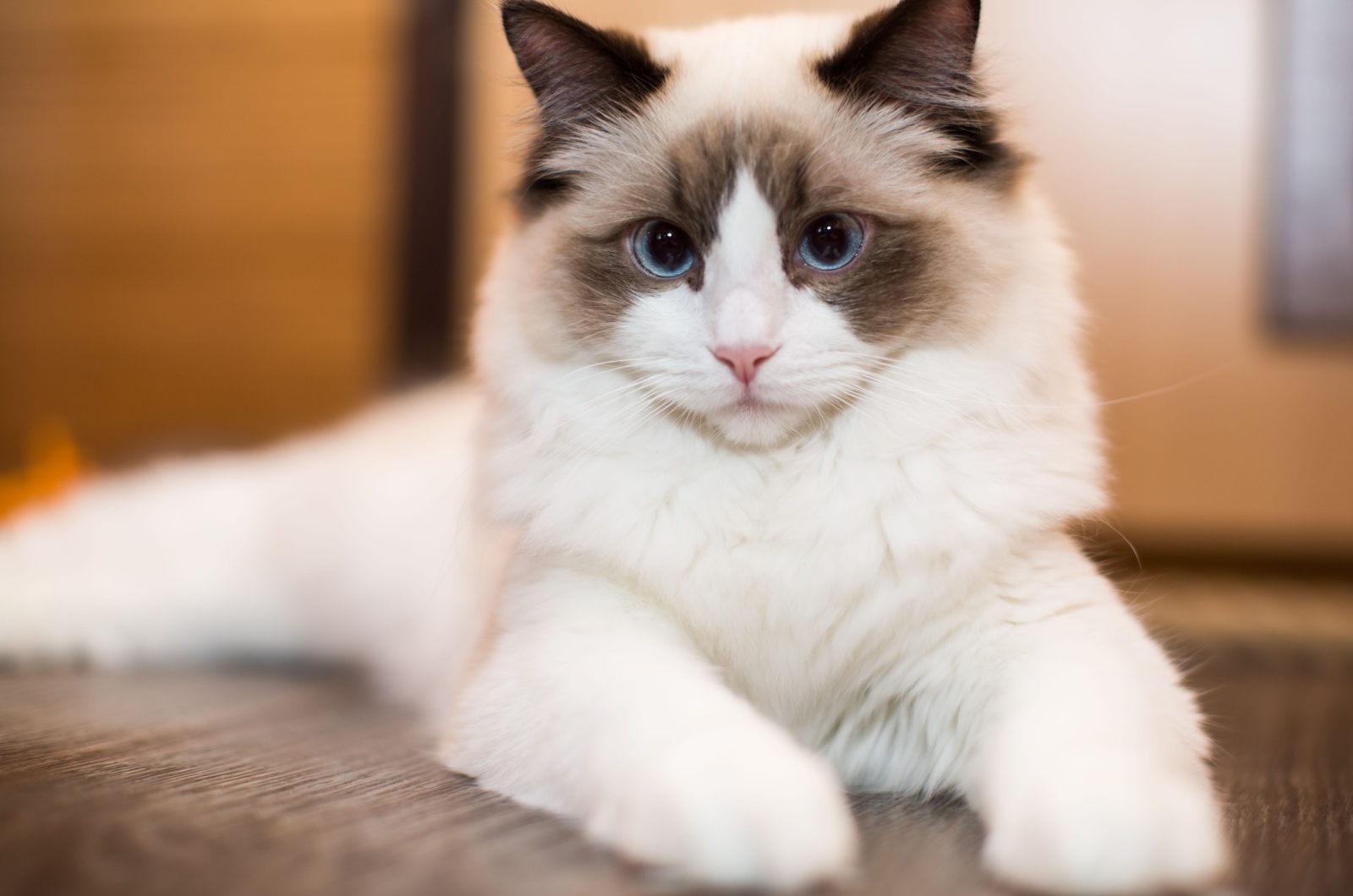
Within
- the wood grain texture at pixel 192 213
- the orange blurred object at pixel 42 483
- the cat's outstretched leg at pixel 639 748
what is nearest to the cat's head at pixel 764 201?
the cat's outstretched leg at pixel 639 748

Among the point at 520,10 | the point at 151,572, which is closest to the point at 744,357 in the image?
the point at 520,10

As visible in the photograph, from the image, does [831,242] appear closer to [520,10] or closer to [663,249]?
[663,249]

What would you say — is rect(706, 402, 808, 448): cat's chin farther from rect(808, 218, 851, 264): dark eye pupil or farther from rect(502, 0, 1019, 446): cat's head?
rect(808, 218, 851, 264): dark eye pupil

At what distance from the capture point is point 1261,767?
140cm

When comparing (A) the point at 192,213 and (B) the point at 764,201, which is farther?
(A) the point at 192,213

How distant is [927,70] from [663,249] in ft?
1.34

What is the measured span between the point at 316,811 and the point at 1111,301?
3.36m

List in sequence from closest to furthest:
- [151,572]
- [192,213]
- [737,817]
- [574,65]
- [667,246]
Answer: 1. [737,817]
2. [667,246]
3. [574,65]
4. [151,572]
5. [192,213]

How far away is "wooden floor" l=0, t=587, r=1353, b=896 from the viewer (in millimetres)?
884

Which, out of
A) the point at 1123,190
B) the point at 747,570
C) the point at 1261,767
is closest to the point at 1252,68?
the point at 1123,190

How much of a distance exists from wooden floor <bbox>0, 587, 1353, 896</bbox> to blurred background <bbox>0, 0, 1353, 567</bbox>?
1.48 metres

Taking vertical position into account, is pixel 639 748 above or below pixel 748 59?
below

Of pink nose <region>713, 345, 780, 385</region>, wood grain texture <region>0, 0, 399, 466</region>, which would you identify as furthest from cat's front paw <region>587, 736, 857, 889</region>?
wood grain texture <region>0, 0, 399, 466</region>

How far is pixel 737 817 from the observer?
840 millimetres
